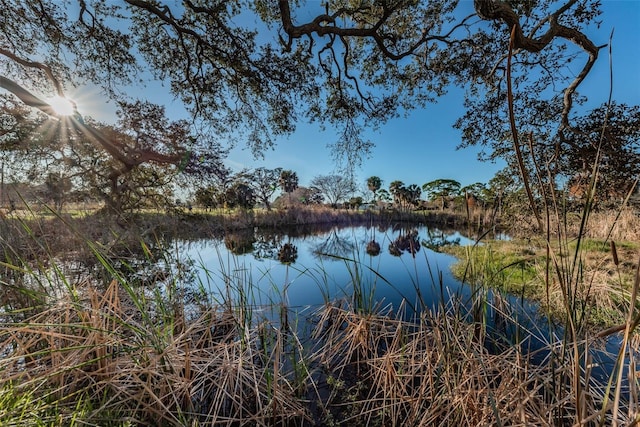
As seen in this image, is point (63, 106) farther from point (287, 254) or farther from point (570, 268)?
point (570, 268)

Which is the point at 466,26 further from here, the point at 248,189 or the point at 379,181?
the point at 379,181

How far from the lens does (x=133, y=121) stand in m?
6.24

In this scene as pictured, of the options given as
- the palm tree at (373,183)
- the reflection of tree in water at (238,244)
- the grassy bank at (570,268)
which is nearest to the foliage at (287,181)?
the palm tree at (373,183)

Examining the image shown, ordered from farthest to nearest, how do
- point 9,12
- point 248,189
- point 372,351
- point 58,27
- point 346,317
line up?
1. point 248,189
2. point 58,27
3. point 9,12
4. point 346,317
5. point 372,351

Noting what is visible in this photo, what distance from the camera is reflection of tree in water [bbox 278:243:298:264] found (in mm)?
7395

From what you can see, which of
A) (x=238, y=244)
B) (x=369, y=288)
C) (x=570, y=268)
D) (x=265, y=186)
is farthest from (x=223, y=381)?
(x=265, y=186)

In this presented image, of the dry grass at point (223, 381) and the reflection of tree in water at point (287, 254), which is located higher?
the dry grass at point (223, 381)

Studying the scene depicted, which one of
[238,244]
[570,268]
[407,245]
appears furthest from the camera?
[407,245]

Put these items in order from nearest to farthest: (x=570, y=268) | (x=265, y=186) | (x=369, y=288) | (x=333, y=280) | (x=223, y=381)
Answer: (x=223, y=381)
(x=570, y=268)
(x=369, y=288)
(x=333, y=280)
(x=265, y=186)

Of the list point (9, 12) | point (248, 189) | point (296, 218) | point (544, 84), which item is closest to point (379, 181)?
point (248, 189)

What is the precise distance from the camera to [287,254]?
328 inches

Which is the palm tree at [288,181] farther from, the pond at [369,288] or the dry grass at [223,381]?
the dry grass at [223,381]

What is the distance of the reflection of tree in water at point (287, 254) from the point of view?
7395mm

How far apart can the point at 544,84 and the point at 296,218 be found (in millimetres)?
14924
